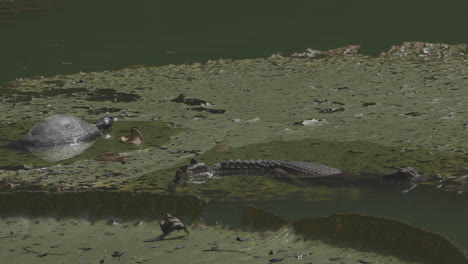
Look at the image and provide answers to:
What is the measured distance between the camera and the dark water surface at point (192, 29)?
10094 millimetres

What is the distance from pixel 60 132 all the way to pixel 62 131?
19 mm

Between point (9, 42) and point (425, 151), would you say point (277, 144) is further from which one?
point (9, 42)

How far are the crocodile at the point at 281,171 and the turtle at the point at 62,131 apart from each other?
1410 mm

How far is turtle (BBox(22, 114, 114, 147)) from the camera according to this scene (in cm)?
573

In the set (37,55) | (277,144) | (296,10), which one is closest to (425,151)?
(277,144)

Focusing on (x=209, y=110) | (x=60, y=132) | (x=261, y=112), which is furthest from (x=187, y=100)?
(x=60, y=132)

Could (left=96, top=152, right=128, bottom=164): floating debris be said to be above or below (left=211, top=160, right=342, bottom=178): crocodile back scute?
below

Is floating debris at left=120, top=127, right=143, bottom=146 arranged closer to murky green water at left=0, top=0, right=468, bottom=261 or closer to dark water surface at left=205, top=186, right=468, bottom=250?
murky green water at left=0, top=0, right=468, bottom=261

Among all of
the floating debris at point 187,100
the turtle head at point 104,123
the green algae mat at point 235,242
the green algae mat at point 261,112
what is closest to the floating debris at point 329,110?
the green algae mat at point 261,112

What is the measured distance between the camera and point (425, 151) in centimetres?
507

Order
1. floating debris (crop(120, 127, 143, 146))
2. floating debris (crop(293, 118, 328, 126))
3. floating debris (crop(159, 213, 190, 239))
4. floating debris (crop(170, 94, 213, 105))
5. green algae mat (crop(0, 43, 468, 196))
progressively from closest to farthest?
floating debris (crop(159, 213, 190, 239)) → green algae mat (crop(0, 43, 468, 196)) → floating debris (crop(120, 127, 143, 146)) → floating debris (crop(293, 118, 328, 126)) → floating debris (crop(170, 94, 213, 105))

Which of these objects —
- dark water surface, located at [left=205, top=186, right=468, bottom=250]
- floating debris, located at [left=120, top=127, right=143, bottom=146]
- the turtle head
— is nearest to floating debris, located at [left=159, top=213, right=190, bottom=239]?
dark water surface, located at [left=205, top=186, right=468, bottom=250]

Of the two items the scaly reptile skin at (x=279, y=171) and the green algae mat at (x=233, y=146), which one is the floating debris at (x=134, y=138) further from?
the scaly reptile skin at (x=279, y=171)

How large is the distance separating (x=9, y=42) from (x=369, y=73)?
581 centimetres
